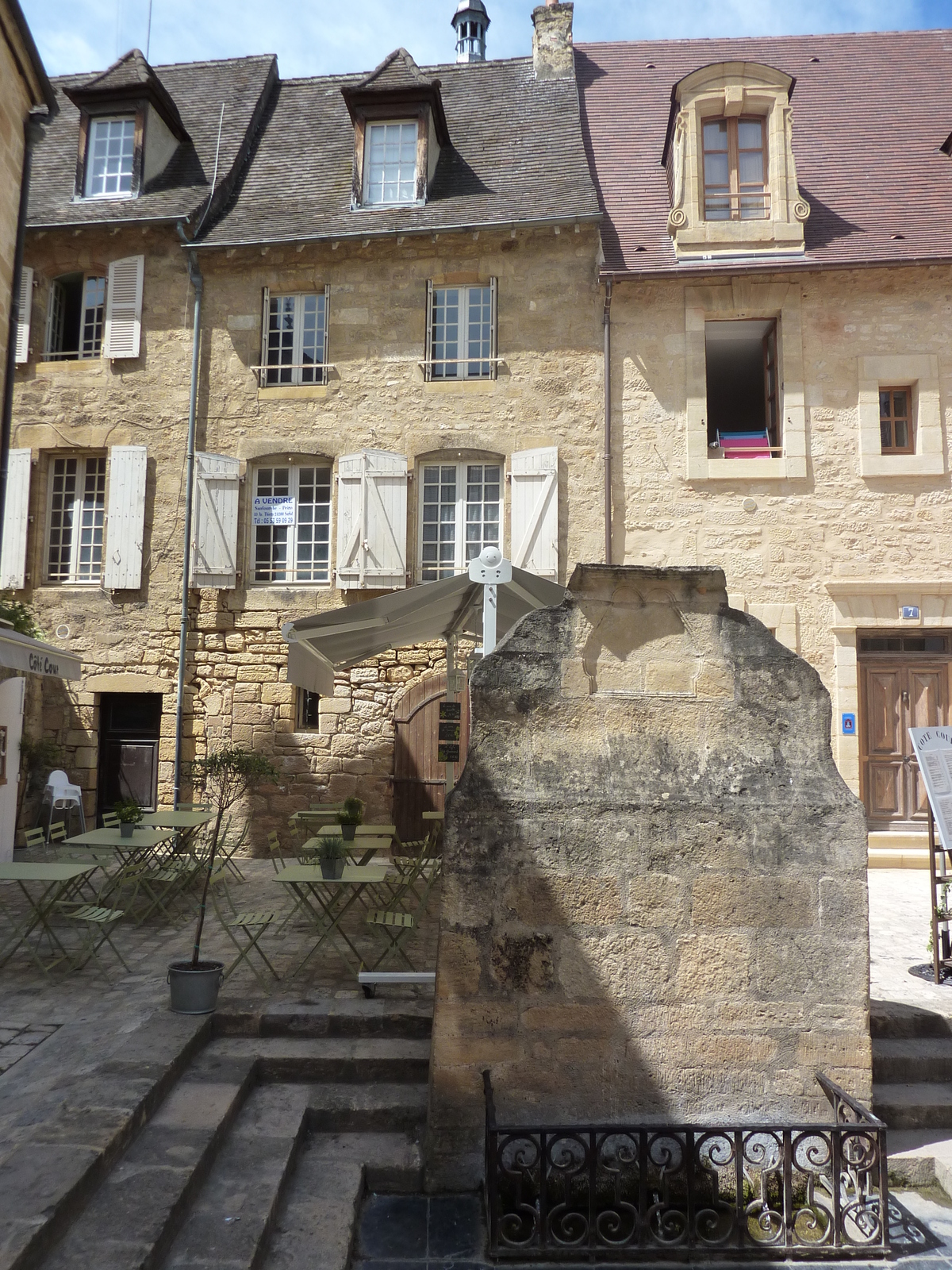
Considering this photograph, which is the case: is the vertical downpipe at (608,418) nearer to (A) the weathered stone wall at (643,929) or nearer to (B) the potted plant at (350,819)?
(B) the potted plant at (350,819)

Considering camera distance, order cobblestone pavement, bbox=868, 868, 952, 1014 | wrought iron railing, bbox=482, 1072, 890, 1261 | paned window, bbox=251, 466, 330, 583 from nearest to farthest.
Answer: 1. wrought iron railing, bbox=482, 1072, 890, 1261
2. cobblestone pavement, bbox=868, 868, 952, 1014
3. paned window, bbox=251, 466, 330, 583

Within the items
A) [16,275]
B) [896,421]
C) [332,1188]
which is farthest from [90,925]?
[896,421]

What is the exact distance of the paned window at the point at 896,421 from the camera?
1025cm

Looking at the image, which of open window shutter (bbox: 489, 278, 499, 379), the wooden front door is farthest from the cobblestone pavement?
open window shutter (bbox: 489, 278, 499, 379)

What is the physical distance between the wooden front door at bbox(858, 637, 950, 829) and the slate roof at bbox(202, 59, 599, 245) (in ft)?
19.4

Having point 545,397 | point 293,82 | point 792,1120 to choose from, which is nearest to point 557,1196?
point 792,1120

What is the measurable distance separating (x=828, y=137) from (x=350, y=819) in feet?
35.4

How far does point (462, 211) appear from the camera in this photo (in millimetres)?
10875

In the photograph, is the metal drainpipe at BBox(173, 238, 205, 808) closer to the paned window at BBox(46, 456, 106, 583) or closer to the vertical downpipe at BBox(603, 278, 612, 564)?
the paned window at BBox(46, 456, 106, 583)

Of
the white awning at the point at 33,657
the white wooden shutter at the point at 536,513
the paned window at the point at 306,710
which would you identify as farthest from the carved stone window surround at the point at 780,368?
the white awning at the point at 33,657

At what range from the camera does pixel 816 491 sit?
10.1 metres

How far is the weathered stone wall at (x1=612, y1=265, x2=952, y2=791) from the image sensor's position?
990 cm

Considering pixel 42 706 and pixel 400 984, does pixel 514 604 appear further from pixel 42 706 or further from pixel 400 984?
pixel 42 706

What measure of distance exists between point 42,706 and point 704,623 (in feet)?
30.3
